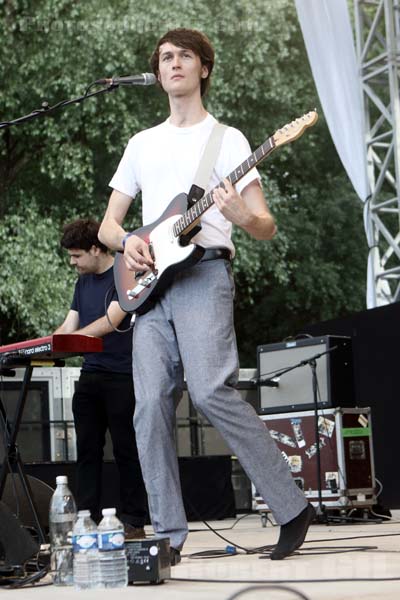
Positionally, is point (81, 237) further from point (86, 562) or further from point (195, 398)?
point (86, 562)

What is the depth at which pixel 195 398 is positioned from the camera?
10.1ft

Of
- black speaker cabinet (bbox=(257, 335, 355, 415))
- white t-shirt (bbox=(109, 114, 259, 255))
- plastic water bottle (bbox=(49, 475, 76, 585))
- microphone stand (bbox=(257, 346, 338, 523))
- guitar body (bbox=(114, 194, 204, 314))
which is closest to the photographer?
plastic water bottle (bbox=(49, 475, 76, 585))

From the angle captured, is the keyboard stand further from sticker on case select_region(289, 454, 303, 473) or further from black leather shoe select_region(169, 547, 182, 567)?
sticker on case select_region(289, 454, 303, 473)

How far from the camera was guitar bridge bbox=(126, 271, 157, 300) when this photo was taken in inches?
125

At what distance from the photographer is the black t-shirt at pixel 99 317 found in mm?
4375

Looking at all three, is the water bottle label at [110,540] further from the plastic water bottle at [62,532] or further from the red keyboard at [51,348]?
the red keyboard at [51,348]

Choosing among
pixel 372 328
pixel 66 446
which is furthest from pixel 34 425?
pixel 372 328

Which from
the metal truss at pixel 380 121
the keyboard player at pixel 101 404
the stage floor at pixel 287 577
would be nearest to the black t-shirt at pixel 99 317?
the keyboard player at pixel 101 404

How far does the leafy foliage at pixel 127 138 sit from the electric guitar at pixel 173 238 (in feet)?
26.8

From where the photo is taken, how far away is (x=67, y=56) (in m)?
12.2

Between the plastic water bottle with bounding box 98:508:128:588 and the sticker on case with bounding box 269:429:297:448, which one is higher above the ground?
the sticker on case with bounding box 269:429:297:448

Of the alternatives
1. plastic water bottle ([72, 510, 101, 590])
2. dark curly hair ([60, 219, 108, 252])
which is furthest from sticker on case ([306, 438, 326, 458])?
plastic water bottle ([72, 510, 101, 590])

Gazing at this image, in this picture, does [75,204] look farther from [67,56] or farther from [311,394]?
[311,394]

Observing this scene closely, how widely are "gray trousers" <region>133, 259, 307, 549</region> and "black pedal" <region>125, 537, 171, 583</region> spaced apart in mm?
404
